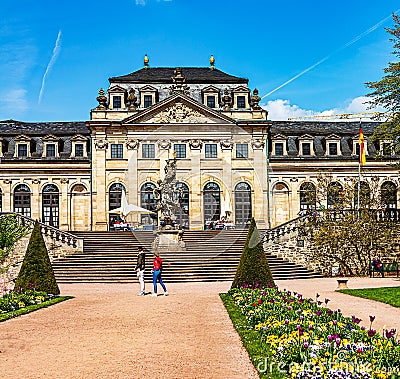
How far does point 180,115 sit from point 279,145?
1000cm

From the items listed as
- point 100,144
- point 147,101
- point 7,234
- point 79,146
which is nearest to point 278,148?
point 147,101

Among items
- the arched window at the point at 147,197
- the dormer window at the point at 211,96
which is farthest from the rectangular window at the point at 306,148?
the arched window at the point at 147,197

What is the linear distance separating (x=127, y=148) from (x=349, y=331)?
41168 mm

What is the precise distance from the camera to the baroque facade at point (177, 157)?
165 feet

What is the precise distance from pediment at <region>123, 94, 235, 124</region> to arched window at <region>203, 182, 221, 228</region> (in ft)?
18.1

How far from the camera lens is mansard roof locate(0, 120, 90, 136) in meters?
55.6

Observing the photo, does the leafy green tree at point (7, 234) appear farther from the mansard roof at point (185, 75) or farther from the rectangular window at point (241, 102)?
the rectangular window at point (241, 102)

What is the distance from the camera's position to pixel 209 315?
1638 centimetres

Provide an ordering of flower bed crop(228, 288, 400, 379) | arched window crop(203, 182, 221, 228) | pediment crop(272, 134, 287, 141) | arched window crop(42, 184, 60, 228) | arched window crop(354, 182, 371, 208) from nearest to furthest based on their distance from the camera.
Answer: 1. flower bed crop(228, 288, 400, 379)
2. arched window crop(354, 182, 371, 208)
3. arched window crop(203, 182, 221, 228)
4. arched window crop(42, 184, 60, 228)
5. pediment crop(272, 134, 287, 141)

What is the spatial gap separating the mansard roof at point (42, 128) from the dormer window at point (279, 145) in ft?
56.9

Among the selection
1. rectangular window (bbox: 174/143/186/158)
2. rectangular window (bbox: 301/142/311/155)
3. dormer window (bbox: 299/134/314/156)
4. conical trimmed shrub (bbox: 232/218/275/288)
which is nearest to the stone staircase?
conical trimmed shrub (bbox: 232/218/275/288)

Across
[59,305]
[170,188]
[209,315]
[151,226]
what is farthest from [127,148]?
[209,315]

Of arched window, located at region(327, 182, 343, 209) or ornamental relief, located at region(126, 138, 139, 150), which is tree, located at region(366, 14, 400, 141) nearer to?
arched window, located at region(327, 182, 343, 209)

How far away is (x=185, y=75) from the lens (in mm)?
55531
